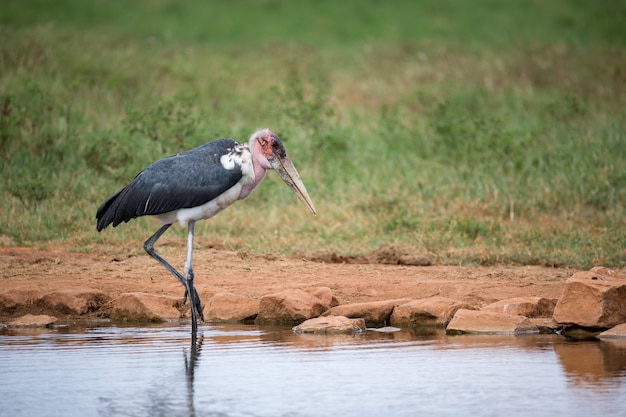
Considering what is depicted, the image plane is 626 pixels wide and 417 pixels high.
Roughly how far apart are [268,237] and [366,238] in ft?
2.69

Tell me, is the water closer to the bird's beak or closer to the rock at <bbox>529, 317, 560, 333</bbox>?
the rock at <bbox>529, 317, 560, 333</bbox>

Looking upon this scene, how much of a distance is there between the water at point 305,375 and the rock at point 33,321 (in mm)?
296

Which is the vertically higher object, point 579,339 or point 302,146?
point 302,146

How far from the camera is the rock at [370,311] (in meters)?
6.45

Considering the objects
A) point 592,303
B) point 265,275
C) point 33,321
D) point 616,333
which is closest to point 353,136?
point 265,275

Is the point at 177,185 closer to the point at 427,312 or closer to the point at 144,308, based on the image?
the point at 144,308

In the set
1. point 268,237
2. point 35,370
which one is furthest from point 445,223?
point 35,370

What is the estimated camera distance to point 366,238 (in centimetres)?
861

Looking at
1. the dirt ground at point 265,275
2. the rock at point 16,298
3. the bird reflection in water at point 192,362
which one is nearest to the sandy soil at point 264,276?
the dirt ground at point 265,275

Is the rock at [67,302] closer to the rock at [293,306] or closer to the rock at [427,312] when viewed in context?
the rock at [293,306]

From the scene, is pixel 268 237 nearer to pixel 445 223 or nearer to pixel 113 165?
pixel 445 223

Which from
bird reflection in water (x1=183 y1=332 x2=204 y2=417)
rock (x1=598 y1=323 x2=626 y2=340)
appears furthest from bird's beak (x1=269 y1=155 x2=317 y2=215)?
rock (x1=598 y1=323 x2=626 y2=340)

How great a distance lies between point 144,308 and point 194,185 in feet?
2.89

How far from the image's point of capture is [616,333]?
5.79 m
